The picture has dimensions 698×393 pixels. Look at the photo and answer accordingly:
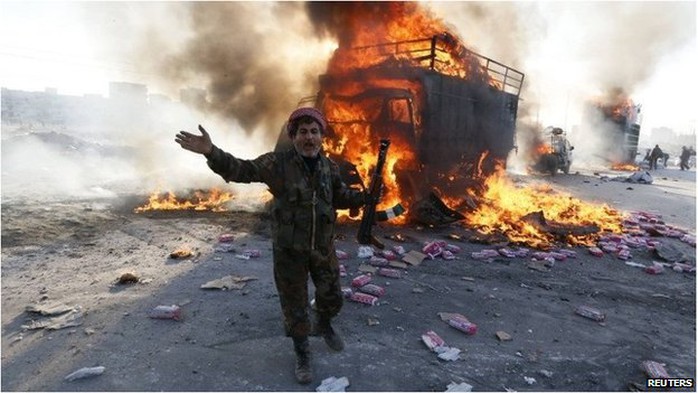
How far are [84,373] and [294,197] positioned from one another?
2036 mm

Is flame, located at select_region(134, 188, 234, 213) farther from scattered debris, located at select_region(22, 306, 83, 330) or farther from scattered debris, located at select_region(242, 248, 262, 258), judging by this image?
scattered debris, located at select_region(22, 306, 83, 330)

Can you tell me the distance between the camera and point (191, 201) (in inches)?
400

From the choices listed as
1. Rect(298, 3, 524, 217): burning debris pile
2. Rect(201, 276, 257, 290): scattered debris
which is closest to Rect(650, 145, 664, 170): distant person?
Rect(298, 3, 524, 217): burning debris pile

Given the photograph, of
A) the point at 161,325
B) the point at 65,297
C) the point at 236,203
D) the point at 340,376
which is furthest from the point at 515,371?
the point at 236,203

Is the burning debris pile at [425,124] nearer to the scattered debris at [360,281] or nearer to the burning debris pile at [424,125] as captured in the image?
the burning debris pile at [424,125]

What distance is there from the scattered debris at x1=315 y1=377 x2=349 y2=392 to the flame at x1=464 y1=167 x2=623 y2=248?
5.46 metres

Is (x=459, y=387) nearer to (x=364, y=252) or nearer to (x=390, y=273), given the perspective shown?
(x=390, y=273)

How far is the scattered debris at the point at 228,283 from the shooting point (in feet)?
15.8

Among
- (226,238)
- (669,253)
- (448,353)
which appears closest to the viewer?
(448,353)

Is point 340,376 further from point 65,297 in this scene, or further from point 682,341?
point 682,341

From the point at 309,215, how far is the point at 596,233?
297 inches

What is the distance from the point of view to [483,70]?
11.3 m

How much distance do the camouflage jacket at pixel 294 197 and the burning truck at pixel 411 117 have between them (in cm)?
454

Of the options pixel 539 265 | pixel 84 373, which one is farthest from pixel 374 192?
pixel 539 265
